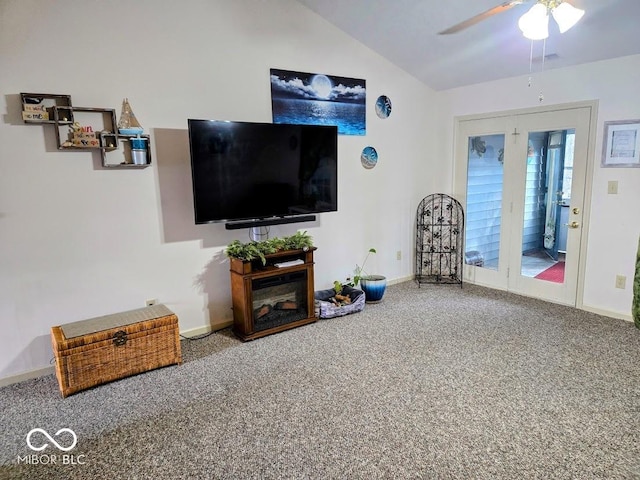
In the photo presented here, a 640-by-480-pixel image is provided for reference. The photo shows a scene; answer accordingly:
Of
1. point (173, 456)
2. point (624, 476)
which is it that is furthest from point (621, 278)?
point (173, 456)

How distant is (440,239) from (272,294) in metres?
2.34

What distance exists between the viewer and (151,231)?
3119 mm

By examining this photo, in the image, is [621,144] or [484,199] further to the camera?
[484,199]

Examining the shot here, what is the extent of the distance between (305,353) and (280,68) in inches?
95.5

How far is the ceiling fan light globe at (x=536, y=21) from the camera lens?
220 centimetres

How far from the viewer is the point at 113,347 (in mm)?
2641

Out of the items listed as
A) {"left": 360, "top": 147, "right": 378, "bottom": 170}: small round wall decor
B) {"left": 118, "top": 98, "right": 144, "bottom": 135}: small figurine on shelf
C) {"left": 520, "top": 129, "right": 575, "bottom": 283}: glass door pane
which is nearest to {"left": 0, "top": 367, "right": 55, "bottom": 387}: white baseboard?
{"left": 118, "top": 98, "right": 144, "bottom": 135}: small figurine on shelf

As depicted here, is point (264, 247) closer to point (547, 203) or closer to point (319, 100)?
point (319, 100)

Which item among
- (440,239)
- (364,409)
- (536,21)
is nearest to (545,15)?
(536,21)

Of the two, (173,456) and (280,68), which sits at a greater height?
(280,68)

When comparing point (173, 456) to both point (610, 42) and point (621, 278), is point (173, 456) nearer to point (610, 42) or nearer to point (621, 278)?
point (621, 278)

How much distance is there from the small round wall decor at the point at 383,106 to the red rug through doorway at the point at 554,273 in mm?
2285

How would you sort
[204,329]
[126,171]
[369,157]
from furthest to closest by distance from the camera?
[369,157]
[204,329]
[126,171]

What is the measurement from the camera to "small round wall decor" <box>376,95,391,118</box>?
4305 millimetres
